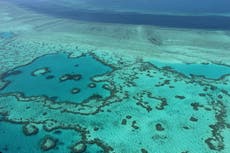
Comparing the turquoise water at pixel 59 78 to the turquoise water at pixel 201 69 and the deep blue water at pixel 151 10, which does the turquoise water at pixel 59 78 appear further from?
the deep blue water at pixel 151 10

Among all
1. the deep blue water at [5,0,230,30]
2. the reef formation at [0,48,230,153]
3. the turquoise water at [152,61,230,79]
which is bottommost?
the reef formation at [0,48,230,153]

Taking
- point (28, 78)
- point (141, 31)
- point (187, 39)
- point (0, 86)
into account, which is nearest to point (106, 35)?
point (141, 31)

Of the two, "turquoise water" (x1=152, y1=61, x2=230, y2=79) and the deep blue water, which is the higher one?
the deep blue water

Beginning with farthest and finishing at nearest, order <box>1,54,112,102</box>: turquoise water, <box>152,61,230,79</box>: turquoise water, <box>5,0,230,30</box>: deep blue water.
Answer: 1. <box>5,0,230,30</box>: deep blue water
2. <box>152,61,230,79</box>: turquoise water
3. <box>1,54,112,102</box>: turquoise water

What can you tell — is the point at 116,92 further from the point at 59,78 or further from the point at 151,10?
the point at 151,10

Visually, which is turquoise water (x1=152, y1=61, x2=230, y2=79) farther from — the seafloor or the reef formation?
the reef formation

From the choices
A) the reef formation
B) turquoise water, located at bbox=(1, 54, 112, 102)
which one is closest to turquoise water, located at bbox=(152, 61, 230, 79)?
the reef formation

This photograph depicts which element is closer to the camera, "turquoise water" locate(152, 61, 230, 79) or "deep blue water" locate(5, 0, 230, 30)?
"turquoise water" locate(152, 61, 230, 79)
